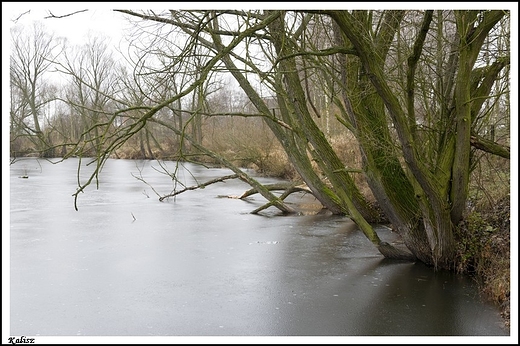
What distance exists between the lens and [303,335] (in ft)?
20.7

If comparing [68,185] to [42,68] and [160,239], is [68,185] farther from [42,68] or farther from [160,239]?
[42,68]

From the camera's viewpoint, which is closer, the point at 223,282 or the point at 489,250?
the point at 489,250

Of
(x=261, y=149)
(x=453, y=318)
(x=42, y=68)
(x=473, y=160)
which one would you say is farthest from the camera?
(x=42, y=68)

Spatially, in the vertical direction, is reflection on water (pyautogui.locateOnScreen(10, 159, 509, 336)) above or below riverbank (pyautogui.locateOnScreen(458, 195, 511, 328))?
below

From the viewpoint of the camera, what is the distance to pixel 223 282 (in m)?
8.38

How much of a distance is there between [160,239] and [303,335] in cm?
581

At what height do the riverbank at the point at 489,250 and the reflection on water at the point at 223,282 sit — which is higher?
the riverbank at the point at 489,250

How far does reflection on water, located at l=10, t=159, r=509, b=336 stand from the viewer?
21.7 ft

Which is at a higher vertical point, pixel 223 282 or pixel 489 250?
pixel 489 250

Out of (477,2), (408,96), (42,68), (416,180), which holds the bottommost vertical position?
(416,180)

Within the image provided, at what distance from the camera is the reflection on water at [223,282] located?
661 centimetres

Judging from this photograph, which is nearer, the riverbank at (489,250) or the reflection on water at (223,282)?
the reflection on water at (223,282)

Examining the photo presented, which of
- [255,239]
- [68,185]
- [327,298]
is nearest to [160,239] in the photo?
[255,239]

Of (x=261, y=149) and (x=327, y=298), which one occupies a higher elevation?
(x=261, y=149)
